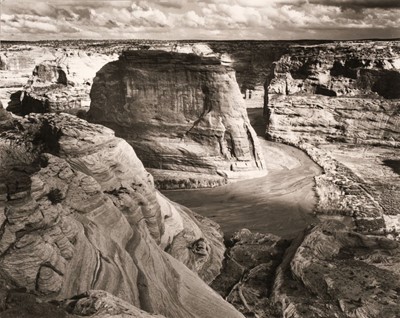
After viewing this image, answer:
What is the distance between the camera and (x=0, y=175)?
7812 millimetres

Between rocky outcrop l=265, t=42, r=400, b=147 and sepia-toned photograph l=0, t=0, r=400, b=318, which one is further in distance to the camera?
rocky outcrop l=265, t=42, r=400, b=147

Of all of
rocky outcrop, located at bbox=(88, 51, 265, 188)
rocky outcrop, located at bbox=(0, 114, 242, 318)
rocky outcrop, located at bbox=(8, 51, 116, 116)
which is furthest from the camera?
rocky outcrop, located at bbox=(8, 51, 116, 116)

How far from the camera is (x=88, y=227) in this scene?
770 cm

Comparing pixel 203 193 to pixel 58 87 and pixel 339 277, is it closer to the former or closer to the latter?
pixel 339 277

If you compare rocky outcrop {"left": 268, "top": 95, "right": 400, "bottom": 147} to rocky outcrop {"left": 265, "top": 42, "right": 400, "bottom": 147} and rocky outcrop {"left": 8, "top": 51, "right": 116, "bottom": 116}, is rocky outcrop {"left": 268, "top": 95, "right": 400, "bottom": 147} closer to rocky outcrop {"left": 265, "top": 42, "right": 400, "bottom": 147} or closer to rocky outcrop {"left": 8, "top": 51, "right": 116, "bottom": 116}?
rocky outcrop {"left": 265, "top": 42, "right": 400, "bottom": 147}

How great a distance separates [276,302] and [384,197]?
14.2 m

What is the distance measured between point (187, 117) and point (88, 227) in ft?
47.7

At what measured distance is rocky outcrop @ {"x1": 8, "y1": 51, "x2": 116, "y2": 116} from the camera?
3503cm

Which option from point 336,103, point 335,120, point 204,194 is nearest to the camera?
point 204,194

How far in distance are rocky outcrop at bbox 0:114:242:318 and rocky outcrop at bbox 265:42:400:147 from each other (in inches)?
830

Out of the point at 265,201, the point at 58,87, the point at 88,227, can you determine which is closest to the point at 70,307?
the point at 88,227

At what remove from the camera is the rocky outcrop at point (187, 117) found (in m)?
21.4

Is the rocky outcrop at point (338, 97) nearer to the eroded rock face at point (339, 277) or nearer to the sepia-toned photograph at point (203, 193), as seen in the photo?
the sepia-toned photograph at point (203, 193)

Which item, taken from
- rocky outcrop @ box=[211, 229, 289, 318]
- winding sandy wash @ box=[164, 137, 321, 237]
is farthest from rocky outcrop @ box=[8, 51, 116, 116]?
rocky outcrop @ box=[211, 229, 289, 318]
